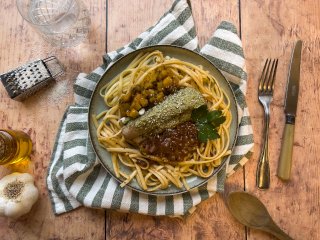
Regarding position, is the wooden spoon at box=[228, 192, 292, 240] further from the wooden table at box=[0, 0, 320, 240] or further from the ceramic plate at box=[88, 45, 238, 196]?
the ceramic plate at box=[88, 45, 238, 196]

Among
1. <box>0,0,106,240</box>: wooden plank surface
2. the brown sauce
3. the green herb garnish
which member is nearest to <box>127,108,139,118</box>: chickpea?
the brown sauce

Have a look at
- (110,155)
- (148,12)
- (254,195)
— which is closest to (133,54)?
(148,12)

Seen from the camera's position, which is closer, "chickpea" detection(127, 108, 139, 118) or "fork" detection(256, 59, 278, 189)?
"chickpea" detection(127, 108, 139, 118)

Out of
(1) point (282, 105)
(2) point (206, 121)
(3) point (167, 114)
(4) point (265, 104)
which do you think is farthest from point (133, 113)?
(1) point (282, 105)

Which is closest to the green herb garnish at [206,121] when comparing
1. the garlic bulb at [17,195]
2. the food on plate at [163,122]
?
the food on plate at [163,122]

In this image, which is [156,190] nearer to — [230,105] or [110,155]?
[110,155]

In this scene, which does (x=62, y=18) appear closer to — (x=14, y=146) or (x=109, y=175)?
(x=14, y=146)
